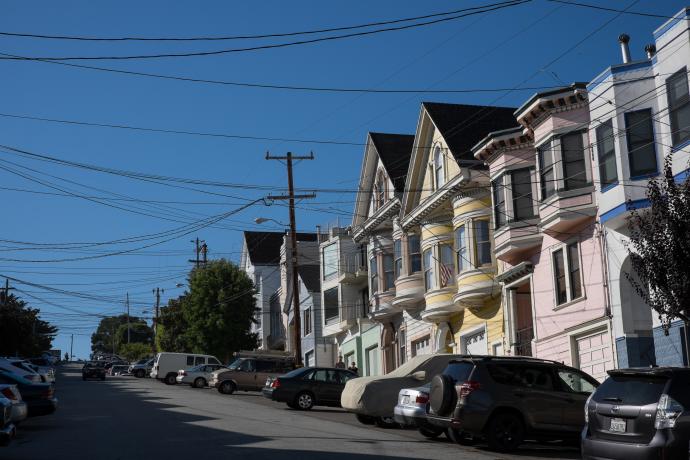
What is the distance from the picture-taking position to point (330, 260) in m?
54.9

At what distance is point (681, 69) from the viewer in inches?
852

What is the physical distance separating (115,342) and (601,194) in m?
148

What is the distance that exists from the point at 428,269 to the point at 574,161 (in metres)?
11.9

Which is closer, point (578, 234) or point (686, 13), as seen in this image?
point (686, 13)

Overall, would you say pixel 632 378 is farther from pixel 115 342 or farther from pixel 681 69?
pixel 115 342

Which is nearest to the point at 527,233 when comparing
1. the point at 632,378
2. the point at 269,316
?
the point at 632,378

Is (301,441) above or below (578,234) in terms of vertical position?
below

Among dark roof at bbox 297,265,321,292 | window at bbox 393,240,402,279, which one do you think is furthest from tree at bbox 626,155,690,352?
dark roof at bbox 297,265,321,292

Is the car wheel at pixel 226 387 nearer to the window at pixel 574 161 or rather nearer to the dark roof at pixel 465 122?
the dark roof at pixel 465 122

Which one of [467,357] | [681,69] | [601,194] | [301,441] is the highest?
[681,69]

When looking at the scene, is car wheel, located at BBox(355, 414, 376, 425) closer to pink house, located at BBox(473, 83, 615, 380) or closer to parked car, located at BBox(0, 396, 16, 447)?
pink house, located at BBox(473, 83, 615, 380)

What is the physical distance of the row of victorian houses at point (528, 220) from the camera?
2350 cm

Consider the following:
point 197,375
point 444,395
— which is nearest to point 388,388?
point 444,395

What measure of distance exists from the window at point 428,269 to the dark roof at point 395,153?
19.1ft
